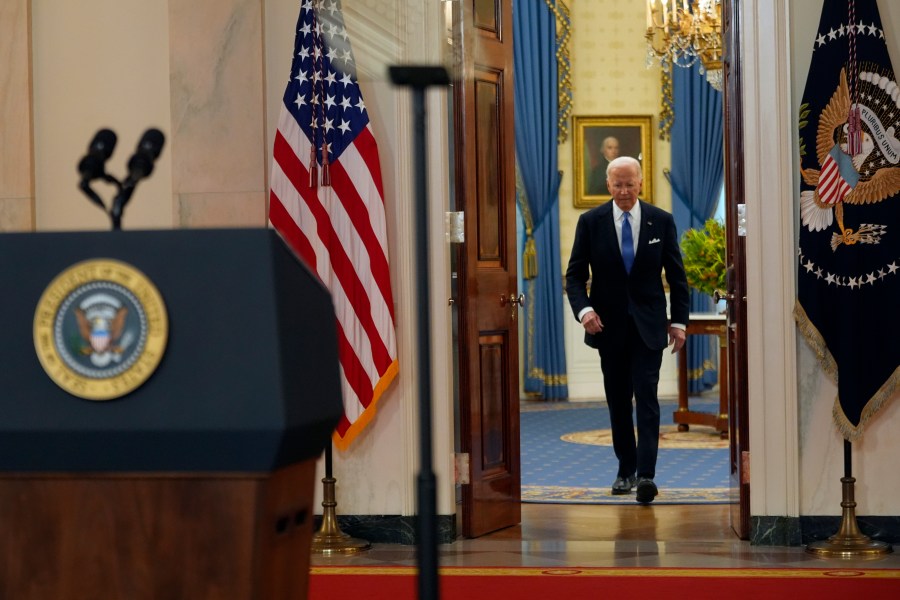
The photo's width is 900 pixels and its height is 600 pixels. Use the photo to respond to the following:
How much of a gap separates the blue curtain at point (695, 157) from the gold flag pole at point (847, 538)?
281 inches

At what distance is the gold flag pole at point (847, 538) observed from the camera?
4.96m

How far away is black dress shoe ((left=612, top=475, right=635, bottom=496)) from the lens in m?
6.78

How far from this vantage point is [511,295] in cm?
595

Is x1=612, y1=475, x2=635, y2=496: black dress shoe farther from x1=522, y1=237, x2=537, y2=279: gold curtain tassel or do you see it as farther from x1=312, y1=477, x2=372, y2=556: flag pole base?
x1=522, y1=237, x2=537, y2=279: gold curtain tassel

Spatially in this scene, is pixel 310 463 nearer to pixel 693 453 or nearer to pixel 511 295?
pixel 511 295

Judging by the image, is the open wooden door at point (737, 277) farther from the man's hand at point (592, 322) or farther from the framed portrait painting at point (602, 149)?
the framed portrait painting at point (602, 149)

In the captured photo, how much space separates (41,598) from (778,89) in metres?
3.91

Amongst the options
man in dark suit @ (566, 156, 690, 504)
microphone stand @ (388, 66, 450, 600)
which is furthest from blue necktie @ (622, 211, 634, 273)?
microphone stand @ (388, 66, 450, 600)

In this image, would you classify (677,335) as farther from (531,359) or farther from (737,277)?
(531,359)

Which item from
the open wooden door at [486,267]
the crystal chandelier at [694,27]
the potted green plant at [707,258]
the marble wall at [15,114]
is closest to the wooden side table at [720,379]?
the potted green plant at [707,258]

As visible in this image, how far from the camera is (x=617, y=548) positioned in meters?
5.25

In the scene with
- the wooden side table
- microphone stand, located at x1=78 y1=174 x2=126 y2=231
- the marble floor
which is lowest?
the marble floor

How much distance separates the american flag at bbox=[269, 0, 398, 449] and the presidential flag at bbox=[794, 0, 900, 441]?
69.7 inches

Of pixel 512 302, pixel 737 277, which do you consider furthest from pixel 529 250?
pixel 737 277
